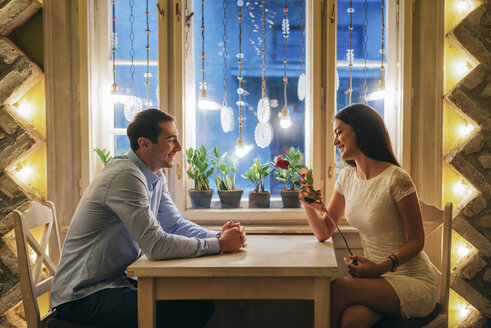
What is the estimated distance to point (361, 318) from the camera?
1.47m

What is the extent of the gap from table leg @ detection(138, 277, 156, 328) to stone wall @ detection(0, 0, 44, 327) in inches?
45.7

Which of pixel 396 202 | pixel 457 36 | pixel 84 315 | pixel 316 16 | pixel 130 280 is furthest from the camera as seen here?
pixel 316 16

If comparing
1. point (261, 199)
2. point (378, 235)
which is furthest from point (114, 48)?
point (378, 235)

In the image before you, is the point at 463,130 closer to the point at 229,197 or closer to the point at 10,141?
the point at 229,197

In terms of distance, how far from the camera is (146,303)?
4.51ft

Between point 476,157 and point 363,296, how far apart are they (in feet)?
3.74

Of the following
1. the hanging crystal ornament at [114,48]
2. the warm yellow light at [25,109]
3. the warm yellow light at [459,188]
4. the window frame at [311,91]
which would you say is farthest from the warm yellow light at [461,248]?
the warm yellow light at [25,109]

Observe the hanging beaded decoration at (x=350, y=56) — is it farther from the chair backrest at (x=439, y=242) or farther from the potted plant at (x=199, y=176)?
the potted plant at (x=199, y=176)

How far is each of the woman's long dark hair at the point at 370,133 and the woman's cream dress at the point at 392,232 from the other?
8cm

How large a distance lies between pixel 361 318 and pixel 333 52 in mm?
1453

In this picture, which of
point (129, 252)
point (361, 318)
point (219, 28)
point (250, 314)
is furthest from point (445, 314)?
point (219, 28)

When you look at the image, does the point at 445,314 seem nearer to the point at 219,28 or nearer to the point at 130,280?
the point at 130,280

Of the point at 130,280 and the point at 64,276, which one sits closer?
the point at 64,276

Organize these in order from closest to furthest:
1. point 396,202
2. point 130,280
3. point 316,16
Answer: point 396,202 < point 130,280 < point 316,16
